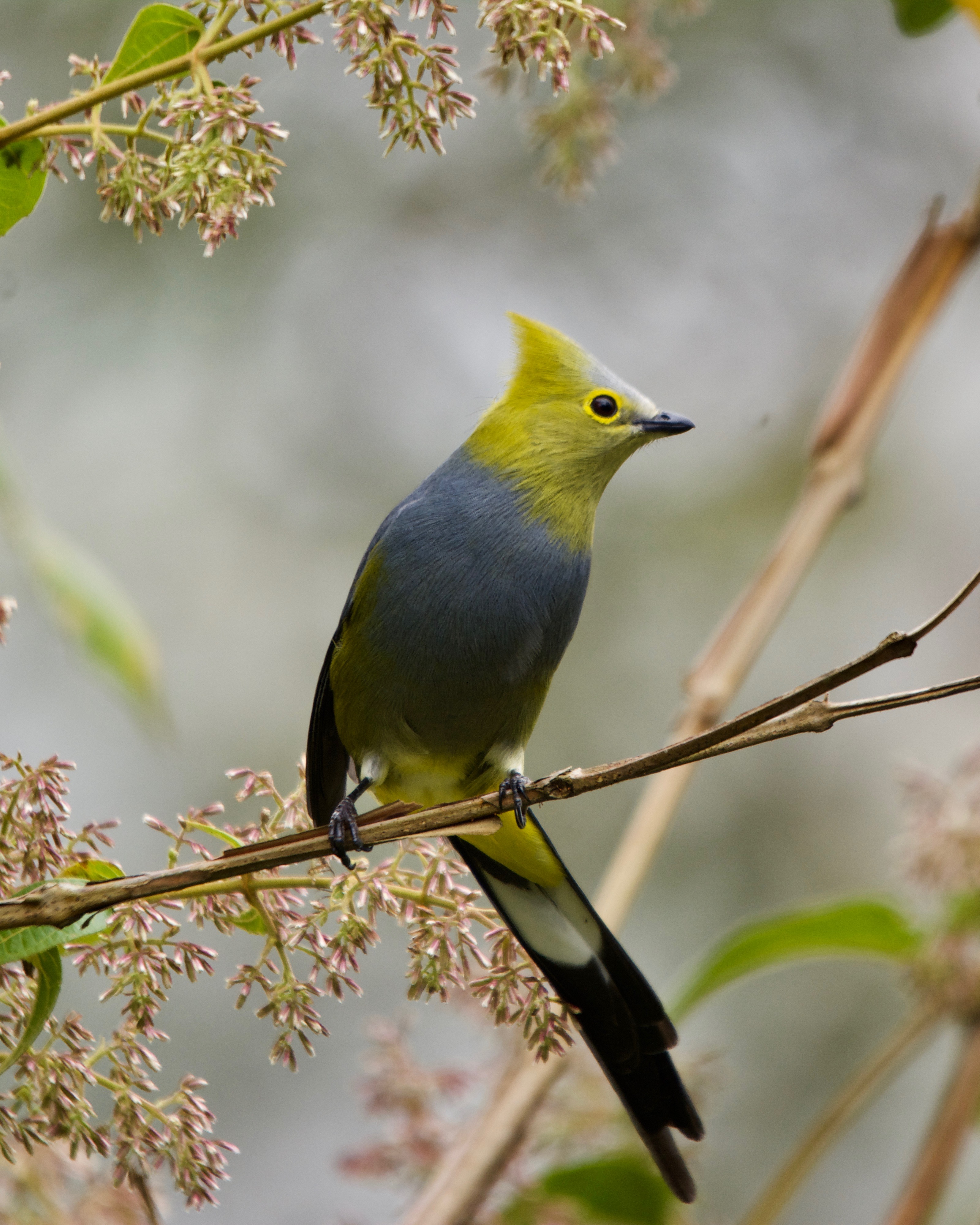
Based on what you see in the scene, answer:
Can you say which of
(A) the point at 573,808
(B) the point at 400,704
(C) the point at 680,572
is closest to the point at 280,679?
(A) the point at 573,808

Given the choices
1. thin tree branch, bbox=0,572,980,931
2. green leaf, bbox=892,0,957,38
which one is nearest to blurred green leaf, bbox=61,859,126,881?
thin tree branch, bbox=0,572,980,931

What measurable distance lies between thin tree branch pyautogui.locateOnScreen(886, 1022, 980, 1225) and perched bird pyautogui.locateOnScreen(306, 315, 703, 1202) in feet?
1.69

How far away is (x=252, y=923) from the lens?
1543mm

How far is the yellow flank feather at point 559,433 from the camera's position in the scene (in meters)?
2.81

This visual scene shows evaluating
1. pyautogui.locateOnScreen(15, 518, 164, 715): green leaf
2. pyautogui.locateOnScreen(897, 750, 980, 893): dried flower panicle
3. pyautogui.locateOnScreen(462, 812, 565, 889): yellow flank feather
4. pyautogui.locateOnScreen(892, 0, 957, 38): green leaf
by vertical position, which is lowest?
pyautogui.locateOnScreen(897, 750, 980, 893): dried flower panicle

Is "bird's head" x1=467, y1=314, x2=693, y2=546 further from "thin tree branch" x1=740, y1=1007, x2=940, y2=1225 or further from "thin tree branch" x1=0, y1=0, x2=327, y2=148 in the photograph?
"thin tree branch" x1=0, y1=0, x2=327, y2=148

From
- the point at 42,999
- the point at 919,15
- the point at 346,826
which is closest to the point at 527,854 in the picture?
the point at 346,826

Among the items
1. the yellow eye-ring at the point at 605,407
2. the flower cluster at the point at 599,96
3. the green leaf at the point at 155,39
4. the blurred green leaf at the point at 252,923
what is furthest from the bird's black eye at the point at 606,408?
the blurred green leaf at the point at 252,923

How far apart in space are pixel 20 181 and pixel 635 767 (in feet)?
3.21

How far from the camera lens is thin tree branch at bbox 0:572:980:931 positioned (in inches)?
48.2

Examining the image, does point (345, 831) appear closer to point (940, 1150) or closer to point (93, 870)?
point (93, 870)

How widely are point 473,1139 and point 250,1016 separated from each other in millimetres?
5986

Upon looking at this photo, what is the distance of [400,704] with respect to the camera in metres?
2.79

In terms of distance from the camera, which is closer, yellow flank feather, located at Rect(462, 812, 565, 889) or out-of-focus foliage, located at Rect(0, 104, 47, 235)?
out-of-focus foliage, located at Rect(0, 104, 47, 235)
